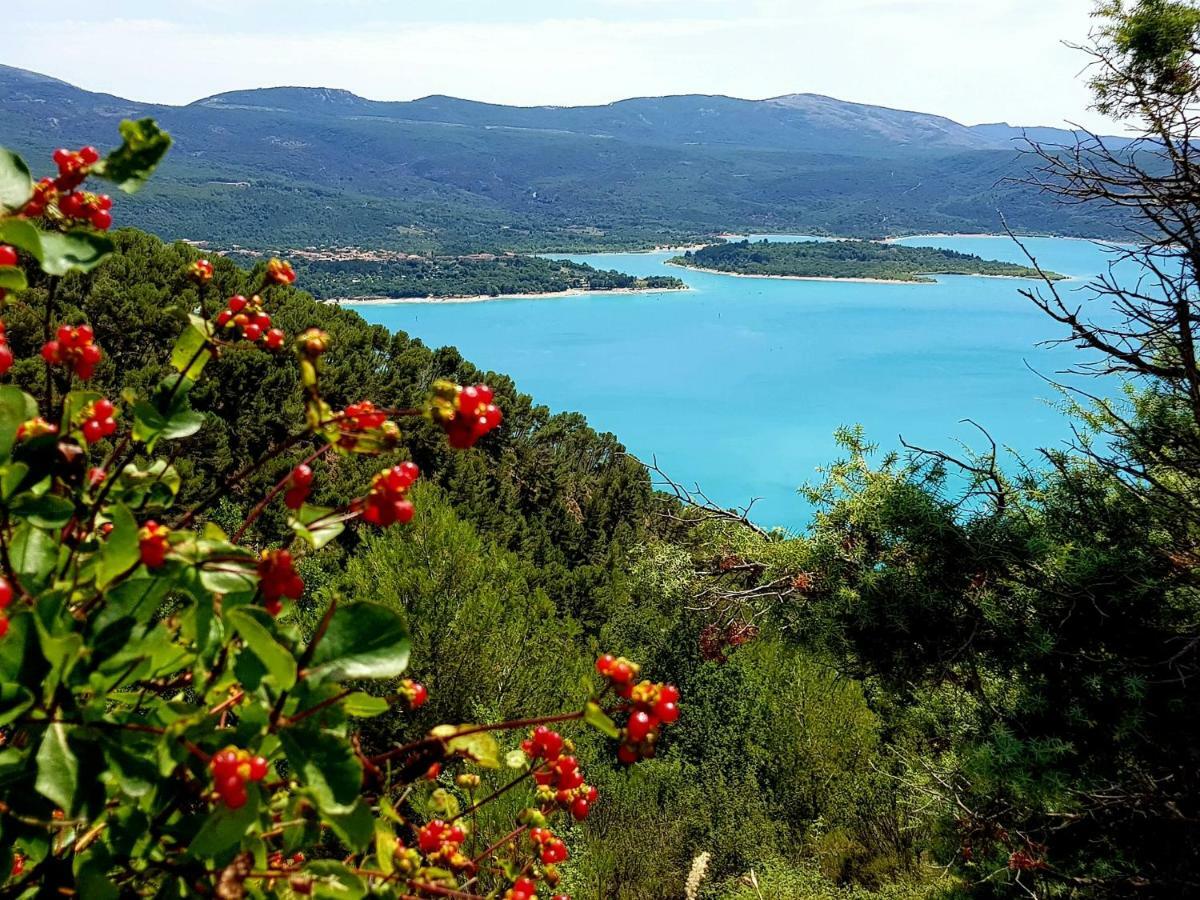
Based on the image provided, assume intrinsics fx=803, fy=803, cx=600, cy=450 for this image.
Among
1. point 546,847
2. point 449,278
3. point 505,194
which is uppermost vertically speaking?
point 505,194

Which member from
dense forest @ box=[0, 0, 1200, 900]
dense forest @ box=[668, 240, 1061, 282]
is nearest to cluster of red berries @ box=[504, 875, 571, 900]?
dense forest @ box=[0, 0, 1200, 900]

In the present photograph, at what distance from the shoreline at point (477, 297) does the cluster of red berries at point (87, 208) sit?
75132mm

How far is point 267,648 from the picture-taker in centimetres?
75

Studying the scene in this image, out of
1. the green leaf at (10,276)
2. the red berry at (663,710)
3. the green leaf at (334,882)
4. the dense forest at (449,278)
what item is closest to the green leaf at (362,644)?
A: the green leaf at (334,882)

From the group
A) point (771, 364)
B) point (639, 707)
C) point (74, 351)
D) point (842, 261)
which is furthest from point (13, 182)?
point (842, 261)

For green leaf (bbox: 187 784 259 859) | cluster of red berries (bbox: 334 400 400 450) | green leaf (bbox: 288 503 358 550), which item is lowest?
green leaf (bbox: 187 784 259 859)

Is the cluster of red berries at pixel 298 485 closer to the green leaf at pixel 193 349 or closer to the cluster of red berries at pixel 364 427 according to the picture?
the cluster of red berries at pixel 364 427

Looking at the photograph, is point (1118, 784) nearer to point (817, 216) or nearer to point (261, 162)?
point (817, 216)

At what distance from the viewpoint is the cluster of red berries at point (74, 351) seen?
1082mm

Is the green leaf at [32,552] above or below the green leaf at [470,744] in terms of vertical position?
above

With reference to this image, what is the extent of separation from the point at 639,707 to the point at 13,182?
0.97m

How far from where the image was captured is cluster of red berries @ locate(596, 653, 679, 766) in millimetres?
988

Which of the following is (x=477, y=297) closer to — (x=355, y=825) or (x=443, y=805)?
(x=443, y=805)

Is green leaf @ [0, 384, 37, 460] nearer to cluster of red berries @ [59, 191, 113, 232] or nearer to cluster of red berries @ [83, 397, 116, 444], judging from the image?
cluster of red berries @ [83, 397, 116, 444]
